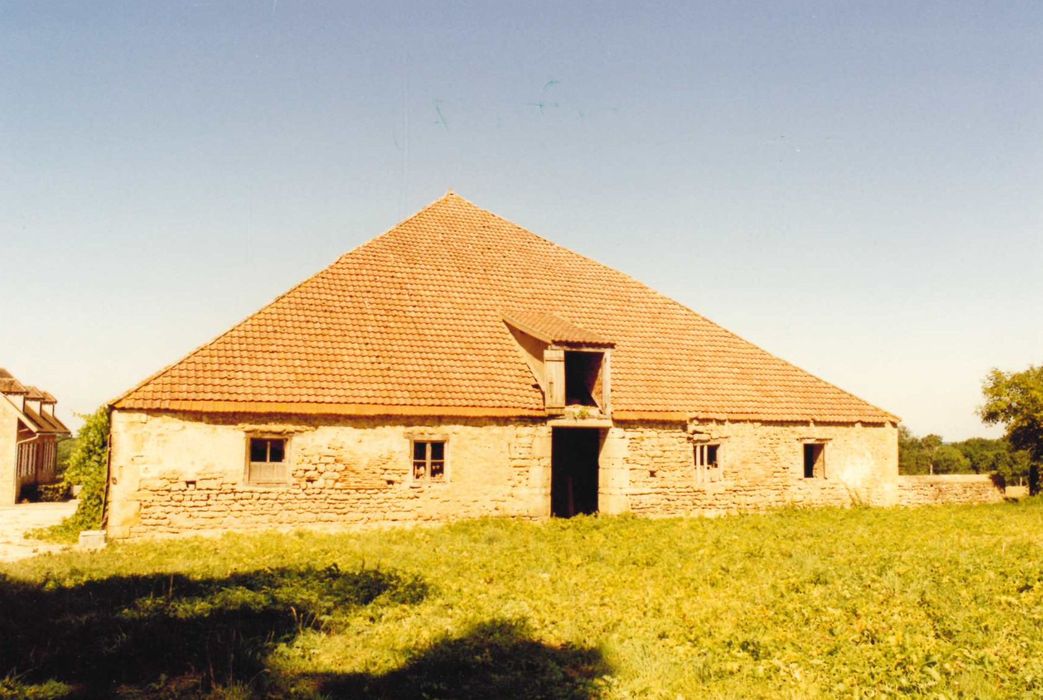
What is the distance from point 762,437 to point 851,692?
494 inches

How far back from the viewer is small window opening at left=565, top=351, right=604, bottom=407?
650 inches

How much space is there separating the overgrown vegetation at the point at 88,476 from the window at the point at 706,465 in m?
13.5

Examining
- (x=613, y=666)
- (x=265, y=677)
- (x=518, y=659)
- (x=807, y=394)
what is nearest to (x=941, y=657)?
(x=613, y=666)

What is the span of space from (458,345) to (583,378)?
3.47 meters

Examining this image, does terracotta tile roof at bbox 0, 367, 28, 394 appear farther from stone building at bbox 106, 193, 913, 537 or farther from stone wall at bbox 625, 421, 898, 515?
stone wall at bbox 625, 421, 898, 515

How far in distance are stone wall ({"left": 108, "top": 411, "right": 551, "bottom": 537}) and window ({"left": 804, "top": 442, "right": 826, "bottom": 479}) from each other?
8.15 m

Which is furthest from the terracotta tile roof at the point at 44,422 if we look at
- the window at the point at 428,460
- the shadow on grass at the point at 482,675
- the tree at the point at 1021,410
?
the tree at the point at 1021,410

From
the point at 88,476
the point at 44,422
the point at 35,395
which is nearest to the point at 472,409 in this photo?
the point at 88,476

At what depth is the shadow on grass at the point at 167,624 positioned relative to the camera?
622 centimetres

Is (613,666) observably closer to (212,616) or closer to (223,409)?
(212,616)

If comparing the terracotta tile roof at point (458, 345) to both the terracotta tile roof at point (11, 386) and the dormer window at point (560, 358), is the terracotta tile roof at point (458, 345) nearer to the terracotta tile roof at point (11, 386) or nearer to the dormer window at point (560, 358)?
the dormer window at point (560, 358)

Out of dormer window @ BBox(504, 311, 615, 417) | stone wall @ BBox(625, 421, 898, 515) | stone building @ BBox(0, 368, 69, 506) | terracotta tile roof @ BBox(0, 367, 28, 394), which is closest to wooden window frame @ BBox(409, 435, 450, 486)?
dormer window @ BBox(504, 311, 615, 417)

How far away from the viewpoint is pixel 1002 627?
751 centimetres

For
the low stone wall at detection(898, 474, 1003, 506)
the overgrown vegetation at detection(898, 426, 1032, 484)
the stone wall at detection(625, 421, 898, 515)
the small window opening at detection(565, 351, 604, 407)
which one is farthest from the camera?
the overgrown vegetation at detection(898, 426, 1032, 484)
